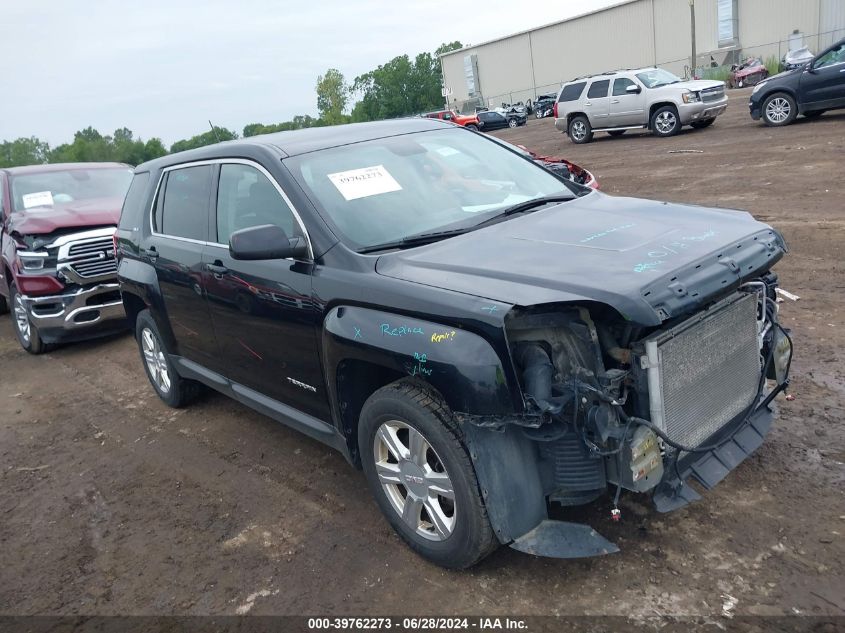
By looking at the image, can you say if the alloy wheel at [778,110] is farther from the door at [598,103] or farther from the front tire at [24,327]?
the front tire at [24,327]

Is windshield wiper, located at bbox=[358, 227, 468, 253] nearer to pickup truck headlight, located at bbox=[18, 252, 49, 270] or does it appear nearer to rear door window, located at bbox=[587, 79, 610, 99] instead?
pickup truck headlight, located at bbox=[18, 252, 49, 270]

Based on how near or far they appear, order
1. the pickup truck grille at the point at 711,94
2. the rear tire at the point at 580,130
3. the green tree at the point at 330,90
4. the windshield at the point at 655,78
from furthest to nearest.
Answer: the green tree at the point at 330,90
the rear tire at the point at 580,130
the windshield at the point at 655,78
the pickup truck grille at the point at 711,94

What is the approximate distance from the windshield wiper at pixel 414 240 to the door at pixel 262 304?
0.34m

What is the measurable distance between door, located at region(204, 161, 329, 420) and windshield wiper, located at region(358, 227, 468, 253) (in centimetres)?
34

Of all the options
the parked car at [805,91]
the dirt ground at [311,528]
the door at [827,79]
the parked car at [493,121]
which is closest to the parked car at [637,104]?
the parked car at [805,91]

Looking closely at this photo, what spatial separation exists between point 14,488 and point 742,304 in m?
4.68

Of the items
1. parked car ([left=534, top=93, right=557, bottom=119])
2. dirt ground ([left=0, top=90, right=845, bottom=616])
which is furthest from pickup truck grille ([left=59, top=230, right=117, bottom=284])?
parked car ([left=534, top=93, right=557, bottom=119])

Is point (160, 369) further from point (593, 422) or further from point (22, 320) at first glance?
point (593, 422)

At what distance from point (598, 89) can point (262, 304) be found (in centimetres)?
1878

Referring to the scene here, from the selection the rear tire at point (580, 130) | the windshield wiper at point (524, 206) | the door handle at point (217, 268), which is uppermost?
the windshield wiper at point (524, 206)

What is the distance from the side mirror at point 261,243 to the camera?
3.42 m

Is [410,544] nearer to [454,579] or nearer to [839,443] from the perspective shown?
[454,579]

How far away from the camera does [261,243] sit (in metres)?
3.43

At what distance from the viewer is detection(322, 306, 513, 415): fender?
2.74 m
